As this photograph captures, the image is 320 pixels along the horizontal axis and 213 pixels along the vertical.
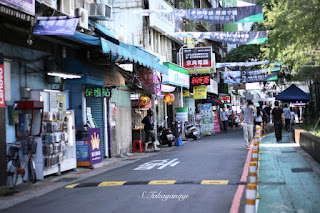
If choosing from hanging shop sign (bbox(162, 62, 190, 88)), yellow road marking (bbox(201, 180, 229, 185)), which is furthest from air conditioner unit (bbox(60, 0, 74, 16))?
hanging shop sign (bbox(162, 62, 190, 88))

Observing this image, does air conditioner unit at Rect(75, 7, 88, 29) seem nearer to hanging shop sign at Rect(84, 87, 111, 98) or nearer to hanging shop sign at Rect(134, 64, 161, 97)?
hanging shop sign at Rect(84, 87, 111, 98)

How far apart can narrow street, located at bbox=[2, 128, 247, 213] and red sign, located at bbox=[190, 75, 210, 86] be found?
842 inches

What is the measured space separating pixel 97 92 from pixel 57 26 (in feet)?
21.7

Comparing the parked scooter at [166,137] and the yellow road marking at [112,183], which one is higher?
the parked scooter at [166,137]

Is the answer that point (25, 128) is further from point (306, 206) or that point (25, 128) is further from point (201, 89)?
point (201, 89)

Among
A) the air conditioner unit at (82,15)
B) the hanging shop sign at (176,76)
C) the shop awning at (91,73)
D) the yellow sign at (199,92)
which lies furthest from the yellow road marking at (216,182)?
the yellow sign at (199,92)

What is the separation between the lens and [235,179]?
35.0ft

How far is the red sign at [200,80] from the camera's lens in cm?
3460

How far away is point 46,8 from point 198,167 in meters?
6.33

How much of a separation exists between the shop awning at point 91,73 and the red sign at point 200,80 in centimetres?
1770

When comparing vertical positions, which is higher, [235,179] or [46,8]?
[46,8]

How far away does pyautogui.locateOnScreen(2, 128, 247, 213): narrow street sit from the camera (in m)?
8.02

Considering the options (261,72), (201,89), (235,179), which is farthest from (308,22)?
(261,72)

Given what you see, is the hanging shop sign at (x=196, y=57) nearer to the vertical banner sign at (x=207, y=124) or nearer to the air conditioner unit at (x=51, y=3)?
the vertical banner sign at (x=207, y=124)
